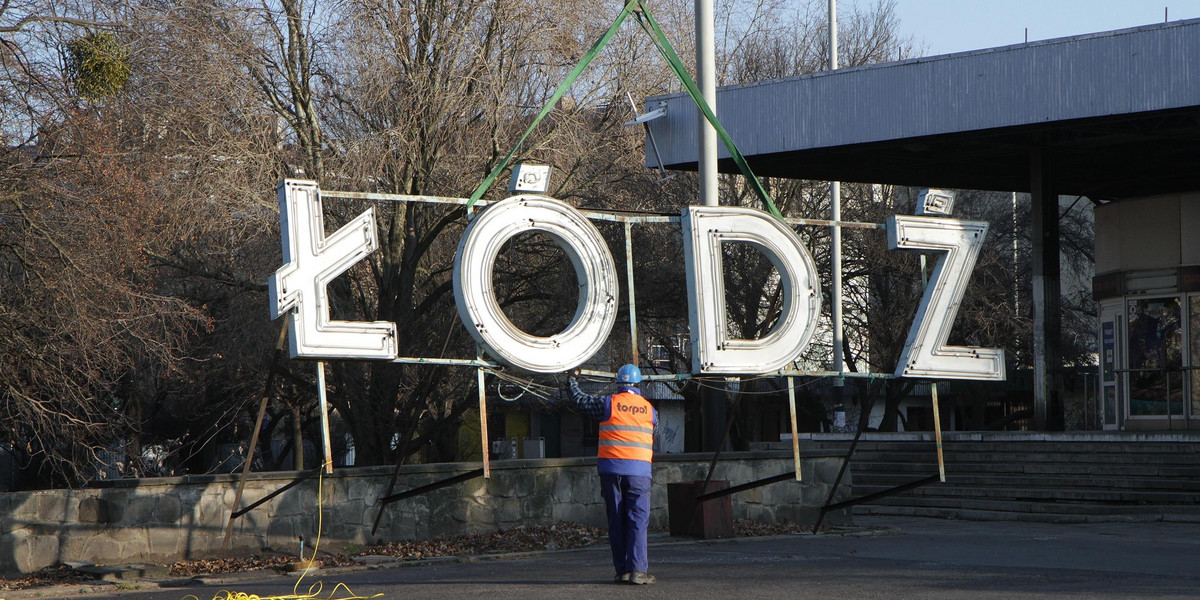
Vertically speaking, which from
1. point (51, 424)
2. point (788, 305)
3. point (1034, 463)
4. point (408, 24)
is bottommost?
point (1034, 463)

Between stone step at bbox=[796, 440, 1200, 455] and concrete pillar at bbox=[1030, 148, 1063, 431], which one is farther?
concrete pillar at bbox=[1030, 148, 1063, 431]

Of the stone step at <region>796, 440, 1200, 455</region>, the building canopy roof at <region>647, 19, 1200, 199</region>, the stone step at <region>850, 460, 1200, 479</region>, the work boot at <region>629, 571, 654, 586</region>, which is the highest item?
the building canopy roof at <region>647, 19, 1200, 199</region>

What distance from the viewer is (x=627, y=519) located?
10.4 m

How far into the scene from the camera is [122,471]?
2469 centimetres

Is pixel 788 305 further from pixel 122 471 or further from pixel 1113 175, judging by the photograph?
pixel 1113 175

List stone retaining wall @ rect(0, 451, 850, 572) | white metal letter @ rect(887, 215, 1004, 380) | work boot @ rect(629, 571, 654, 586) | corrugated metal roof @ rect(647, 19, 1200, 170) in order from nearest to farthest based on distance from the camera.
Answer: work boot @ rect(629, 571, 654, 586)
stone retaining wall @ rect(0, 451, 850, 572)
white metal letter @ rect(887, 215, 1004, 380)
corrugated metal roof @ rect(647, 19, 1200, 170)

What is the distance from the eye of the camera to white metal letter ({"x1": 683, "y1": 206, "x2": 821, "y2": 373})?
41.2 feet

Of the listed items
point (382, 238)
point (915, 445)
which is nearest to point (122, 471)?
point (382, 238)

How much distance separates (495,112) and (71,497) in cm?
1034

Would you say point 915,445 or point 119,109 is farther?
point 915,445

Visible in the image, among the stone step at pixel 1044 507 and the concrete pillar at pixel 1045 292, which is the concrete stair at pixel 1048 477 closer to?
the stone step at pixel 1044 507

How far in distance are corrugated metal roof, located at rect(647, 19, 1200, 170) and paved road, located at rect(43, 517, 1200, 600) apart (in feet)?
27.5

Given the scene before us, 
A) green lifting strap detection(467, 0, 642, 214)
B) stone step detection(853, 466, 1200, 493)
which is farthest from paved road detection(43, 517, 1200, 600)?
stone step detection(853, 466, 1200, 493)

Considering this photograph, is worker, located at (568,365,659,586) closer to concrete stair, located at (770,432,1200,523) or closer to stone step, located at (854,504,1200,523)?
concrete stair, located at (770,432,1200,523)
